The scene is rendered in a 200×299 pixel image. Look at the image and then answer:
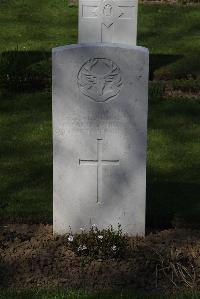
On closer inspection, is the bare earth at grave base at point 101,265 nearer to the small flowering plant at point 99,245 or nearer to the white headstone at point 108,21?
the small flowering plant at point 99,245

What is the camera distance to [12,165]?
823cm

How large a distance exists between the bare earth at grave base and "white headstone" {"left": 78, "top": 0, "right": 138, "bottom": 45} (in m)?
5.23

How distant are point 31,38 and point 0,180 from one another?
640 centimetres

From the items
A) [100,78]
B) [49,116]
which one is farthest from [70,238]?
[49,116]

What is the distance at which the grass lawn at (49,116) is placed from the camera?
728 centimetres

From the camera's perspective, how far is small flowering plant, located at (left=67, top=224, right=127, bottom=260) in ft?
19.7

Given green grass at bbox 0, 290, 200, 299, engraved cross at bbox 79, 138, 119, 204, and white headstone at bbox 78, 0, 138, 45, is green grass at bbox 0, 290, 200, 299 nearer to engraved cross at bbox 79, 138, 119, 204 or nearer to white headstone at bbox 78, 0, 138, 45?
engraved cross at bbox 79, 138, 119, 204

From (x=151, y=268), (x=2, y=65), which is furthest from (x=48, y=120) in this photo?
(x=151, y=268)

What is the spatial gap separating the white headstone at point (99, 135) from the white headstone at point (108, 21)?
17.0 ft

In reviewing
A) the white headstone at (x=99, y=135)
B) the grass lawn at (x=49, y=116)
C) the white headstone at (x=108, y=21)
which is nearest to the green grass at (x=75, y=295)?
the white headstone at (x=99, y=135)

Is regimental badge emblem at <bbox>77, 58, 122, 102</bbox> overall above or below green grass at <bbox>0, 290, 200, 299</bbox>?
above

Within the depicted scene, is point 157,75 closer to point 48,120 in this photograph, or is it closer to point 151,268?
point 48,120

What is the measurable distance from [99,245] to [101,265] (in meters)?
A: 0.15

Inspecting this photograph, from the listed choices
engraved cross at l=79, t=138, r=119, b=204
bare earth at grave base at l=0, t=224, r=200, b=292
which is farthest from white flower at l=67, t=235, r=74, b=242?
engraved cross at l=79, t=138, r=119, b=204
